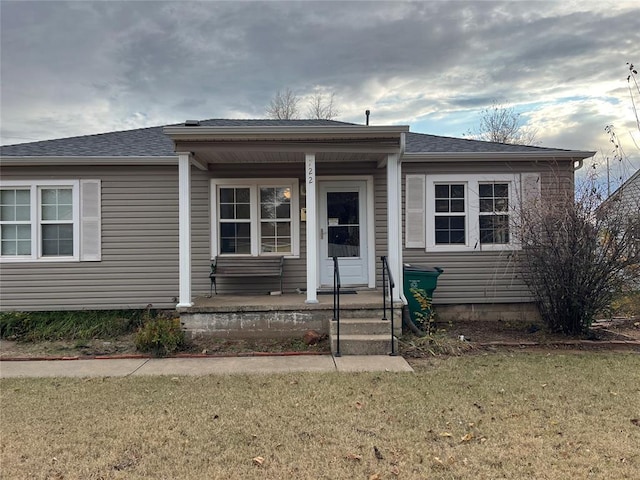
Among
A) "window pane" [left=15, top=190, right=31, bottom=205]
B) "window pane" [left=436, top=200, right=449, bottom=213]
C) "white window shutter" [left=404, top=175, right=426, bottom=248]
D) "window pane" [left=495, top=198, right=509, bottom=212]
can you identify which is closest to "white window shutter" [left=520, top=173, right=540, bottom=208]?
"window pane" [left=495, top=198, right=509, bottom=212]

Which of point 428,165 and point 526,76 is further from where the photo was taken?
point 526,76

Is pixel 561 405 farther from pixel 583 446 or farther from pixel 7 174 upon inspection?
pixel 7 174

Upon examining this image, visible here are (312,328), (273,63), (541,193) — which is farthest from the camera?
(273,63)

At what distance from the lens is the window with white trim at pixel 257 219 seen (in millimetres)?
7945

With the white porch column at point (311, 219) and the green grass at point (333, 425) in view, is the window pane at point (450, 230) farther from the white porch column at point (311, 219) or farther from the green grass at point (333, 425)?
the green grass at point (333, 425)

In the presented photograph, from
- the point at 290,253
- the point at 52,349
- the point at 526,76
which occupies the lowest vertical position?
the point at 52,349

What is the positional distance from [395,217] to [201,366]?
3.59 metres

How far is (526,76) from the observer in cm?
1127

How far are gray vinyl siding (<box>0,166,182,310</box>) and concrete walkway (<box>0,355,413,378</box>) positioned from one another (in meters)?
2.15

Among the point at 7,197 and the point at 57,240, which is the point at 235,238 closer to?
the point at 57,240

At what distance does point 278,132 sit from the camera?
20.1 feet

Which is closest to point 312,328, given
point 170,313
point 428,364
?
point 428,364

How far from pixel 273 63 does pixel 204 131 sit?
8362mm

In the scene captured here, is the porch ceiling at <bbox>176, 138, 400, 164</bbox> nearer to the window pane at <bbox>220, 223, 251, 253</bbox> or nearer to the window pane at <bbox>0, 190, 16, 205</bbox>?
the window pane at <bbox>220, 223, 251, 253</bbox>
